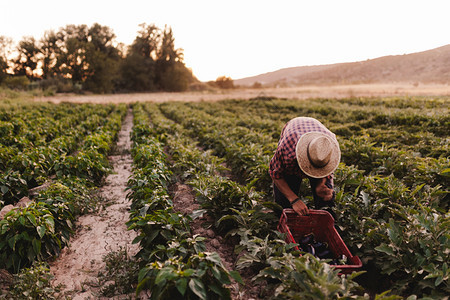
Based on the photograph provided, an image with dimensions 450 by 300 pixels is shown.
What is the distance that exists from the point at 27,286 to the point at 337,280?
272 centimetres

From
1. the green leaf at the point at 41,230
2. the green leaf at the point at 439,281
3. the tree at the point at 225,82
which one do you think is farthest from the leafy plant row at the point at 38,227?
the tree at the point at 225,82

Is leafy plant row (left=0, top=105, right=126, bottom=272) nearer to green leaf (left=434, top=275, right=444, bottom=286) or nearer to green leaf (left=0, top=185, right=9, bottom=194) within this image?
green leaf (left=0, top=185, right=9, bottom=194)

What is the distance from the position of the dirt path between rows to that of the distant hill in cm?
2843

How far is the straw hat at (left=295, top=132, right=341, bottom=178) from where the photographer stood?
8.30 feet

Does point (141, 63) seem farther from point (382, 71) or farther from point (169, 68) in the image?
point (382, 71)

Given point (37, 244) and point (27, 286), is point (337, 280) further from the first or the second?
point (37, 244)

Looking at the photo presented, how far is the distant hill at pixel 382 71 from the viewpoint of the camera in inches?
1380

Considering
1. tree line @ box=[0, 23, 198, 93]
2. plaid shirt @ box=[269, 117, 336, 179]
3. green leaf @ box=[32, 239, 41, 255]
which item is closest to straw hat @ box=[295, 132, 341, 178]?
plaid shirt @ box=[269, 117, 336, 179]

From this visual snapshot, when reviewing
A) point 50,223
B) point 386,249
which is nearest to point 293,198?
point 386,249

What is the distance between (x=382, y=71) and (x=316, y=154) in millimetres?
75238

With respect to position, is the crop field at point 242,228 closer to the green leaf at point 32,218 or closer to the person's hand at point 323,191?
the green leaf at point 32,218

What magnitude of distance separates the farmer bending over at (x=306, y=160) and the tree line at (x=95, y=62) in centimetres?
4532

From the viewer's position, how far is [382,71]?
65.3 meters

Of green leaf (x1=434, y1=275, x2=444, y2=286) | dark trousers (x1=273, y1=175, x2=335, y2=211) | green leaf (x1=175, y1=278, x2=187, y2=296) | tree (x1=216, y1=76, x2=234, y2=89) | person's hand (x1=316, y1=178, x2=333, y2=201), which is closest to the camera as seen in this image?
green leaf (x1=175, y1=278, x2=187, y2=296)
